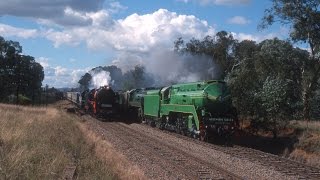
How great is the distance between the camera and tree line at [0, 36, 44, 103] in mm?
95562

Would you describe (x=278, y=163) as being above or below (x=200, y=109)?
below

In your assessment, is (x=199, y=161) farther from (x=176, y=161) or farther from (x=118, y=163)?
(x=118, y=163)

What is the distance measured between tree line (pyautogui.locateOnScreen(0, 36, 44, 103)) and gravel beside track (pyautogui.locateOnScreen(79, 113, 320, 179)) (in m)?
72.5

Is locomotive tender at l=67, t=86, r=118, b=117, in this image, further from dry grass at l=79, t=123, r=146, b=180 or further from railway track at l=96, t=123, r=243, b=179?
dry grass at l=79, t=123, r=146, b=180

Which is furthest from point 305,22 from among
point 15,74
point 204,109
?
point 15,74

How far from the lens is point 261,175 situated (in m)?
17.4

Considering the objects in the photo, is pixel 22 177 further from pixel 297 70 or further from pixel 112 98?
pixel 297 70

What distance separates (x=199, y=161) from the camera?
19922 millimetres

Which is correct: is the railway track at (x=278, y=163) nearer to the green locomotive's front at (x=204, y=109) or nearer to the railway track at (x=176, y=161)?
the green locomotive's front at (x=204, y=109)

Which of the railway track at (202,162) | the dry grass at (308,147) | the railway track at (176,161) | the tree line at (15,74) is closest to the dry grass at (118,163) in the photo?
the railway track at (202,162)

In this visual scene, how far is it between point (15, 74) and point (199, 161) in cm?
8446

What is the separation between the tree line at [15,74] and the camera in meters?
95.6

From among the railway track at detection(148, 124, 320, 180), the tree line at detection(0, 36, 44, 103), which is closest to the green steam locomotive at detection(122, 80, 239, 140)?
the railway track at detection(148, 124, 320, 180)

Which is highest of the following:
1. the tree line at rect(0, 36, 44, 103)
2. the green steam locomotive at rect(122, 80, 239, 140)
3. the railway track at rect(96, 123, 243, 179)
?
the tree line at rect(0, 36, 44, 103)
